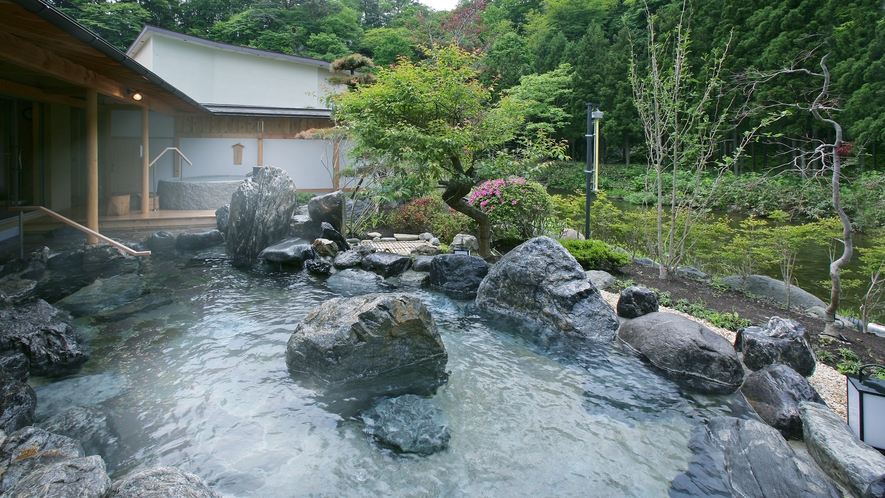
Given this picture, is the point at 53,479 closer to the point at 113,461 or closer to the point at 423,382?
the point at 113,461

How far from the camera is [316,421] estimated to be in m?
4.26

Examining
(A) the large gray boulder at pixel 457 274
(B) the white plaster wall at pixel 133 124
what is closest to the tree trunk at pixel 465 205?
(A) the large gray boulder at pixel 457 274

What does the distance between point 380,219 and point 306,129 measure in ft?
21.0

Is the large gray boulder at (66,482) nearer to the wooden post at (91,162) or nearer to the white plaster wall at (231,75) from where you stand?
the wooden post at (91,162)

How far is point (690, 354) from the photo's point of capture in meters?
5.18

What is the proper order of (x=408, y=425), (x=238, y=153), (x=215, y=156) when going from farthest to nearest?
(x=238, y=153) → (x=215, y=156) → (x=408, y=425)

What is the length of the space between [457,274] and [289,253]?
3.04m

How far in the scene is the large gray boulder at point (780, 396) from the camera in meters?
4.13

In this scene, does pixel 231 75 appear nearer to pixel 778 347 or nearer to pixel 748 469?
pixel 778 347

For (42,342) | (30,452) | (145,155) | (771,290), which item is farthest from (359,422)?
(145,155)

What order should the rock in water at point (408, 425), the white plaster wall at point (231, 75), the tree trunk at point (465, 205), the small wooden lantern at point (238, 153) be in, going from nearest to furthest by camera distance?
1. the rock in water at point (408, 425)
2. the tree trunk at point (465, 205)
3. the small wooden lantern at point (238, 153)
4. the white plaster wall at point (231, 75)

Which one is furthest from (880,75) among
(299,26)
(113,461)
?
(299,26)

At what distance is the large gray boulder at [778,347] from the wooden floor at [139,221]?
1123cm

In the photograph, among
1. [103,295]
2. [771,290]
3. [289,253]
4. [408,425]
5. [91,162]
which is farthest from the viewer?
[289,253]
